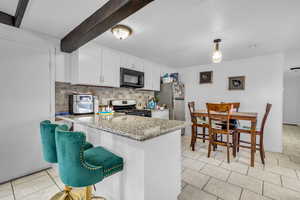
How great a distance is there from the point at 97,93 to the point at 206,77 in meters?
3.18

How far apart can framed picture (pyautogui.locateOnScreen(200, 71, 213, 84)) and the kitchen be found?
2.54 feet

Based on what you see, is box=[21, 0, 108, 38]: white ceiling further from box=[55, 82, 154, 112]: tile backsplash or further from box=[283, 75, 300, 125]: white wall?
box=[283, 75, 300, 125]: white wall

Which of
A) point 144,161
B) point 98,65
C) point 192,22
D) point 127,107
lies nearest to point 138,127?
point 144,161

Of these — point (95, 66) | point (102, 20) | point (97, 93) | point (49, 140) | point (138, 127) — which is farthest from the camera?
point (97, 93)

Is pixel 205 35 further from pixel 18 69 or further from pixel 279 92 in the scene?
pixel 18 69

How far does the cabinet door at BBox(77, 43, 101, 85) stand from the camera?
2395 mm

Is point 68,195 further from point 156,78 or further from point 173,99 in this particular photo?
point 156,78

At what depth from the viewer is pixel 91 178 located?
999 mm

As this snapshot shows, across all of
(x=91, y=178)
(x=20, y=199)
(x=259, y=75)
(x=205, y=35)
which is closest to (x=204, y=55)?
(x=205, y=35)

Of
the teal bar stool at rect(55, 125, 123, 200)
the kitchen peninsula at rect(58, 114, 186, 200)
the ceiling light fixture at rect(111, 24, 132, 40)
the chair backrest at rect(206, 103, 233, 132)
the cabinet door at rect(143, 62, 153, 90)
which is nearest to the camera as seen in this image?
the teal bar stool at rect(55, 125, 123, 200)

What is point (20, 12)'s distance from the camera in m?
1.71

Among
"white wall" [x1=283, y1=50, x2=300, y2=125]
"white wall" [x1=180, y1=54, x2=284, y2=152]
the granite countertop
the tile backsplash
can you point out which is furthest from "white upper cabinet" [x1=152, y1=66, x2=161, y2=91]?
"white wall" [x1=283, y1=50, x2=300, y2=125]

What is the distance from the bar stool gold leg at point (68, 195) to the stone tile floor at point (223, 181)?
0.72ft

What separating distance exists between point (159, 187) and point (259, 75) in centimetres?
365
